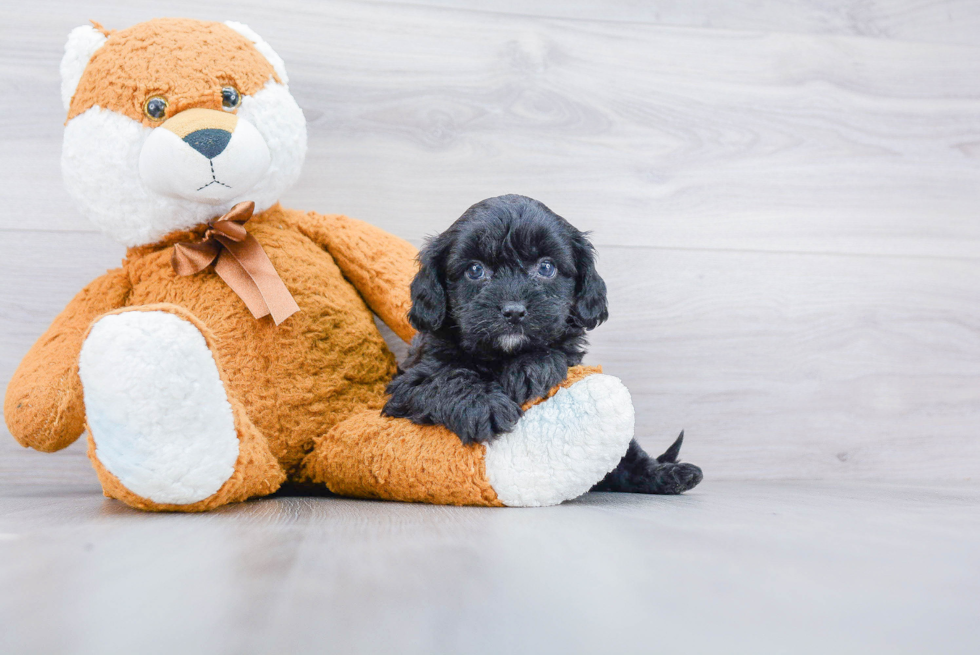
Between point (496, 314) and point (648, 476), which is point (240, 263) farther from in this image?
point (648, 476)

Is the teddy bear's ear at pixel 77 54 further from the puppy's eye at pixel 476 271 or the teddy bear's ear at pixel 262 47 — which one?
the puppy's eye at pixel 476 271

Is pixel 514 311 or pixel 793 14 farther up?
pixel 793 14

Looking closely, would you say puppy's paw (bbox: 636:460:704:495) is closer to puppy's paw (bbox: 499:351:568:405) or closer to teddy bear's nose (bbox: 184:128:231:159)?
puppy's paw (bbox: 499:351:568:405)

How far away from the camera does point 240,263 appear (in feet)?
3.51

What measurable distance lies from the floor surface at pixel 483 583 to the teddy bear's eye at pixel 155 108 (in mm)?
539

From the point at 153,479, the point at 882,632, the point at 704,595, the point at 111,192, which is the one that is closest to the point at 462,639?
the point at 704,595

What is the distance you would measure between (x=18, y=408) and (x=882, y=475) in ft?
5.21

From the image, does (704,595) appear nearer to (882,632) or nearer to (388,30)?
(882,632)

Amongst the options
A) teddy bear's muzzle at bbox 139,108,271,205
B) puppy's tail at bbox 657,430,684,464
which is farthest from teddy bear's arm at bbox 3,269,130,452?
puppy's tail at bbox 657,430,684,464

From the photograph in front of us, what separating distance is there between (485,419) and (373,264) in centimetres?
40

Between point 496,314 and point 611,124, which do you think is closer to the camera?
point 496,314

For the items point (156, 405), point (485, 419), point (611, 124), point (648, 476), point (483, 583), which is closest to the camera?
point (483, 583)

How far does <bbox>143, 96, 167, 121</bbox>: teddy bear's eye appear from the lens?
100cm

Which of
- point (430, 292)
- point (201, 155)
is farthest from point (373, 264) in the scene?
point (201, 155)
